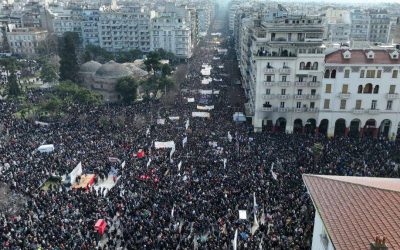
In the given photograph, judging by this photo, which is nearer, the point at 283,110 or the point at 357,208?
the point at 357,208

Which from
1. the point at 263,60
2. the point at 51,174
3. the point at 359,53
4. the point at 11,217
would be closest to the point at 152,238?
the point at 11,217

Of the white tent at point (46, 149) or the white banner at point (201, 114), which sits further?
the white banner at point (201, 114)

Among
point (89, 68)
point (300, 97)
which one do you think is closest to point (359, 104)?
point (300, 97)

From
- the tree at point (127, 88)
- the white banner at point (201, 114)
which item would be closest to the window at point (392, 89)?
the white banner at point (201, 114)

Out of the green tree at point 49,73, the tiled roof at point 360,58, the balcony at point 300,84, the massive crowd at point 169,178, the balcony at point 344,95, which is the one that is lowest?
the massive crowd at point 169,178

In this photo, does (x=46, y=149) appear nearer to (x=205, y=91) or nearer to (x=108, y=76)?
(x=108, y=76)

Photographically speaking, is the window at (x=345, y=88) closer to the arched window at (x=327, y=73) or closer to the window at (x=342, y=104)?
the window at (x=342, y=104)

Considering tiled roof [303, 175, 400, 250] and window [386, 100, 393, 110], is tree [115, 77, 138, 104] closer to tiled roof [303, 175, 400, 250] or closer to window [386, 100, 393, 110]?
window [386, 100, 393, 110]
